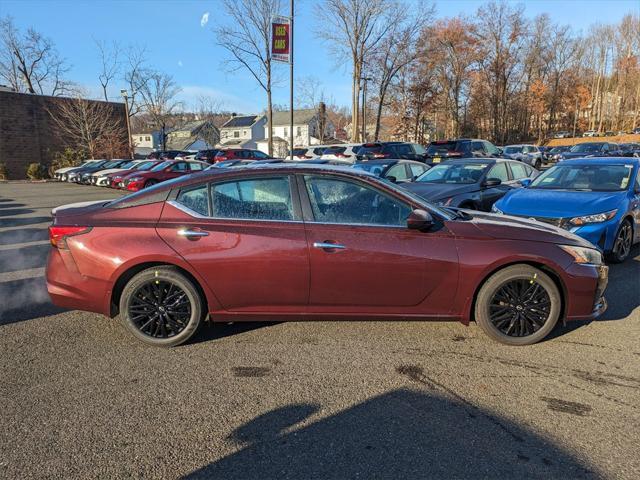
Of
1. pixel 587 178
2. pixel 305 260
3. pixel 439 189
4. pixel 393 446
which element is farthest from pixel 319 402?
pixel 587 178

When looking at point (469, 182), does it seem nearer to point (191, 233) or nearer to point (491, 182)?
point (491, 182)

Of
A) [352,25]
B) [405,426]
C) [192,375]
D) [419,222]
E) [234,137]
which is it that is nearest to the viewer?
[405,426]

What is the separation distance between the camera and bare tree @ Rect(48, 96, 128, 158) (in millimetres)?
36344

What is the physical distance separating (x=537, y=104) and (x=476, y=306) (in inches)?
2715

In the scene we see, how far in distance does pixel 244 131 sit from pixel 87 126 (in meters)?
42.3

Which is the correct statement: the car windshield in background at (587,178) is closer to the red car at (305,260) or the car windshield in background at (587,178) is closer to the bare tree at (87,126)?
the red car at (305,260)

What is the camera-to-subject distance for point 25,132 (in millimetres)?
34781

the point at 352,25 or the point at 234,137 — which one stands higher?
the point at 352,25

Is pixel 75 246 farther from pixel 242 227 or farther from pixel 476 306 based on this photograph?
pixel 476 306

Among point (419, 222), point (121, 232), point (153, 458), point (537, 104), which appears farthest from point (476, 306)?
point (537, 104)

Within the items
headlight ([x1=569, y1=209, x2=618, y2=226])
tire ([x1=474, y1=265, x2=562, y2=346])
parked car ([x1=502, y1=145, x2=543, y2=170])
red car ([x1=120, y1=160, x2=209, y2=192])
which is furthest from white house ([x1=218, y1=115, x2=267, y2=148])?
tire ([x1=474, y1=265, x2=562, y2=346])

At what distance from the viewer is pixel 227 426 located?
2.73 m

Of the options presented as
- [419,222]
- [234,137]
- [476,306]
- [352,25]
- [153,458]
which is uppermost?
[352,25]

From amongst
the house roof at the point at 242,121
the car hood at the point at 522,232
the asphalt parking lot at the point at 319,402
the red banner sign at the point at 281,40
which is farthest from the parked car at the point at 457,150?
the house roof at the point at 242,121
